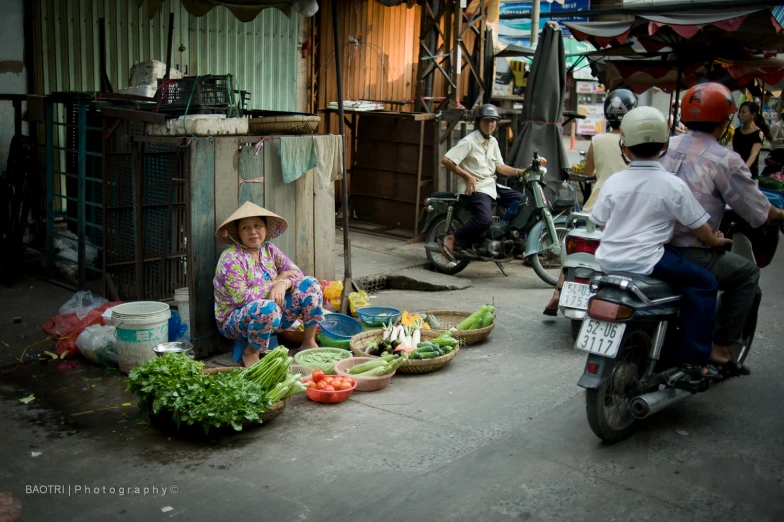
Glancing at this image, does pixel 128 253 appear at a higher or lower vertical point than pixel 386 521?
higher

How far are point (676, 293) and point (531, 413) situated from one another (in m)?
1.22

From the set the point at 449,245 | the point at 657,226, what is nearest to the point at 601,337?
the point at 657,226

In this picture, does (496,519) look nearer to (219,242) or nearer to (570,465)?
(570,465)

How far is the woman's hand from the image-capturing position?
578 centimetres

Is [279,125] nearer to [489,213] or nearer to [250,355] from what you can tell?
[250,355]

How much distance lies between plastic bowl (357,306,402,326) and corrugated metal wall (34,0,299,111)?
180 inches

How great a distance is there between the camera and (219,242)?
6.06 metres

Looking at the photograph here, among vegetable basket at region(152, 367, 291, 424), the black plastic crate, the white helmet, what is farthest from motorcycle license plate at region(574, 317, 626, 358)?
the black plastic crate

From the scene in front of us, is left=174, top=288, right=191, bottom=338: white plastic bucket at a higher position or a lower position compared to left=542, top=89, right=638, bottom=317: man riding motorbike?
lower

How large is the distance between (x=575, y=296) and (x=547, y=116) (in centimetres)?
524

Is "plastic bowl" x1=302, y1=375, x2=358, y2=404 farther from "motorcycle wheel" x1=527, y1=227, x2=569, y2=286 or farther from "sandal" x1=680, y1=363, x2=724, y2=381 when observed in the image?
"motorcycle wheel" x1=527, y1=227, x2=569, y2=286

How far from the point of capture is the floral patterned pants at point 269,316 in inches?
221

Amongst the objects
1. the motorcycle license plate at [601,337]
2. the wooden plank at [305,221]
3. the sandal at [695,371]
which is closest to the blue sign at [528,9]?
the wooden plank at [305,221]

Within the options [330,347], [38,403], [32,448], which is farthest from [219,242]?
[32,448]
